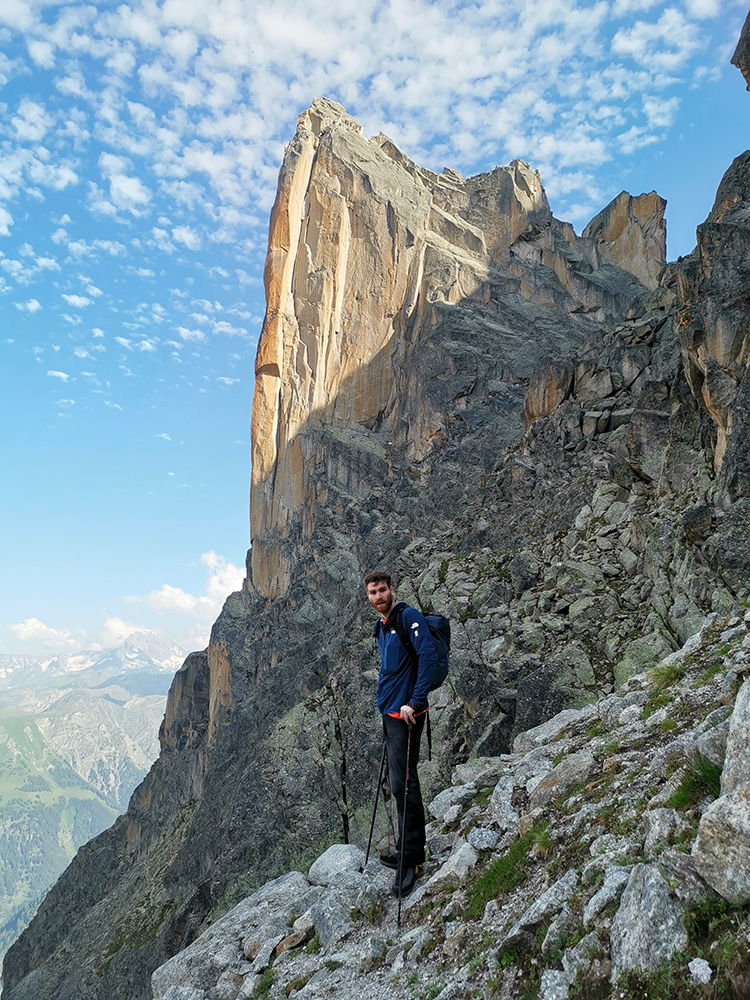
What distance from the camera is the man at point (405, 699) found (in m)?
7.23

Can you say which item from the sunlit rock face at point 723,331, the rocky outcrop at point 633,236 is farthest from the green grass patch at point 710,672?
the rocky outcrop at point 633,236

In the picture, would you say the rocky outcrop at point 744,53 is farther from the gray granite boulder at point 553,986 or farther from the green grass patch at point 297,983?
the green grass patch at point 297,983

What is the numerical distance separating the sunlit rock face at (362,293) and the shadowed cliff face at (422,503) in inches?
15.1

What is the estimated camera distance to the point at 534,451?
112 ft

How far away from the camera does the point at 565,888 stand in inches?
182

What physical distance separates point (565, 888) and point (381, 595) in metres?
3.97

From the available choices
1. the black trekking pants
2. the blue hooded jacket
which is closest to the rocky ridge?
the black trekking pants

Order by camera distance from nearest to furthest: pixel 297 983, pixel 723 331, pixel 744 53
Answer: pixel 297 983 < pixel 723 331 < pixel 744 53

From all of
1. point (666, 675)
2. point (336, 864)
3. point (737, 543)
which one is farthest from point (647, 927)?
point (737, 543)

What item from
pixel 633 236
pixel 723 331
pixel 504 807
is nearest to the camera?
pixel 504 807

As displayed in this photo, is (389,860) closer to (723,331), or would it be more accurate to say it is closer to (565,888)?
(565,888)

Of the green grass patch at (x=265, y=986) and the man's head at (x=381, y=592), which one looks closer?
the green grass patch at (x=265, y=986)

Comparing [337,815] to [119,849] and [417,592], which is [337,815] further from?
[119,849]

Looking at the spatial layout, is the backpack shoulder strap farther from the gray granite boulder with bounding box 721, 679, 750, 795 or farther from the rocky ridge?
the gray granite boulder with bounding box 721, 679, 750, 795
